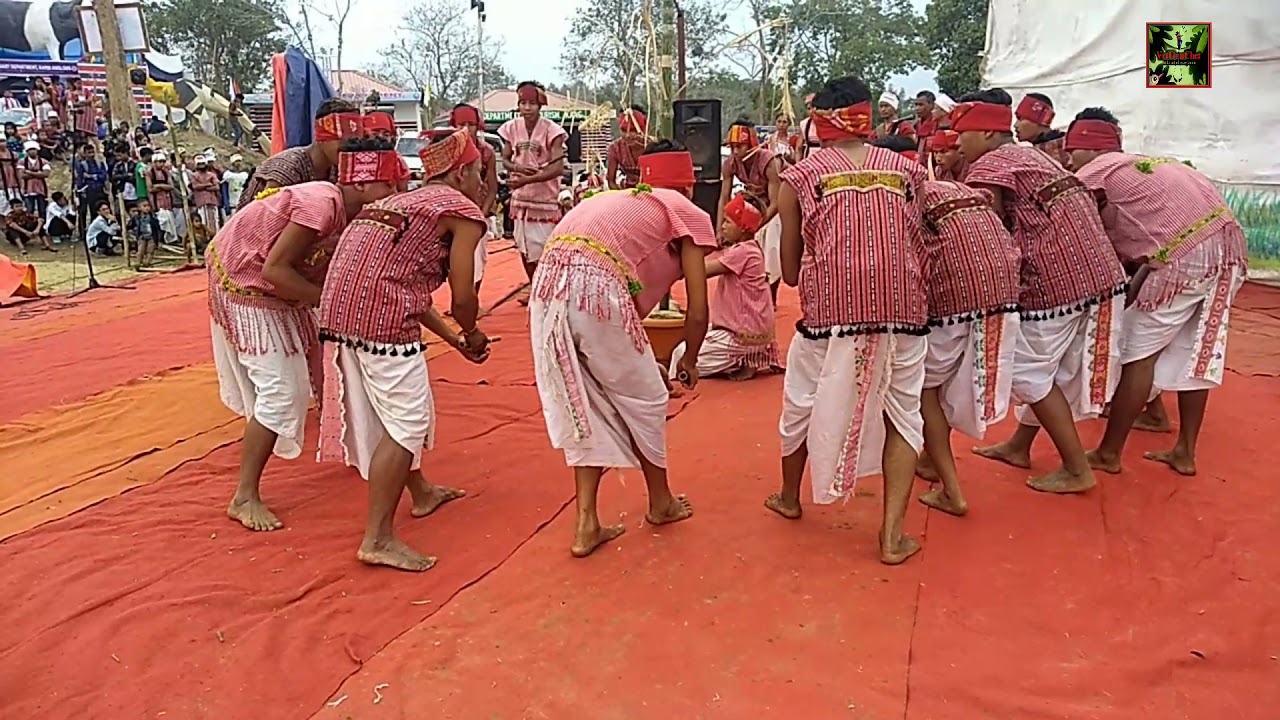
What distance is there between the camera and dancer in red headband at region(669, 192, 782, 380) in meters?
5.82

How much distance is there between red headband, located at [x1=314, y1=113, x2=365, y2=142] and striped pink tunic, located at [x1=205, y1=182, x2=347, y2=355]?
50 centimetres

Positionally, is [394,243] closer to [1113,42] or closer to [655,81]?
[655,81]

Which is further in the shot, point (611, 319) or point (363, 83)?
point (363, 83)

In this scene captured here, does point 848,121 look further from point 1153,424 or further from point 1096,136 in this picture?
point 1153,424

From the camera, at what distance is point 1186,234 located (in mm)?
3938

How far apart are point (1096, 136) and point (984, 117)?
82cm

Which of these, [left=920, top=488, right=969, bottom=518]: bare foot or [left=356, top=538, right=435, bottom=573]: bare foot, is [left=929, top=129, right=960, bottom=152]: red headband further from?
[left=356, top=538, right=435, bottom=573]: bare foot

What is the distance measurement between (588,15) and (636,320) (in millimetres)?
14624

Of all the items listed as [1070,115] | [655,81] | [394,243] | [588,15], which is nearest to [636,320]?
[394,243]

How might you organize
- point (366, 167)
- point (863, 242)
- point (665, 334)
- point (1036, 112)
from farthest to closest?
point (665, 334), point (1036, 112), point (366, 167), point (863, 242)

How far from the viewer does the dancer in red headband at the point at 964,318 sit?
11.5 feet

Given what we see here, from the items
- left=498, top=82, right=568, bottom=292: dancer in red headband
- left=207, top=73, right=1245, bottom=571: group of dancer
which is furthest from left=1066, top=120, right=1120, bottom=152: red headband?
left=498, top=82, right=568, bottom=292: dancer in red headband

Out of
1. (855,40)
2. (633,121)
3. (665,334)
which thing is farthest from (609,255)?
(855,40)

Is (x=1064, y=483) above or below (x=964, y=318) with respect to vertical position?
below
